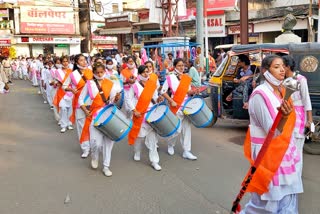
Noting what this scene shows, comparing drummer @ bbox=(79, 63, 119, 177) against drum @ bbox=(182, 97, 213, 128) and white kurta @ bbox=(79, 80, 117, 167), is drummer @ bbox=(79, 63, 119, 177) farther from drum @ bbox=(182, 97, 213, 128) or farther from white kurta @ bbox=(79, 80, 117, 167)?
drum @ bbox=(182, 97, 213, 128)

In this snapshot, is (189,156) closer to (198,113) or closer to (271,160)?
(198,113)

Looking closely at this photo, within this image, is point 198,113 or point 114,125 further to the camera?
point 198,113

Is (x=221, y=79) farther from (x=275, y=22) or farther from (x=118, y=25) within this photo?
(x=118, y=25)

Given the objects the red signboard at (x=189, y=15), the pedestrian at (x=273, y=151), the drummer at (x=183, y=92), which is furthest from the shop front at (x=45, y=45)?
the pedestrian at (x=273, y=151)

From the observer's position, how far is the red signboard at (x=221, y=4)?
65.1 ft

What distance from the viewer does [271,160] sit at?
2.93 meters

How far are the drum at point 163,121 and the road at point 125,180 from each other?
0.57 m

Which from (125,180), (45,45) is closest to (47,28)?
(45,45)

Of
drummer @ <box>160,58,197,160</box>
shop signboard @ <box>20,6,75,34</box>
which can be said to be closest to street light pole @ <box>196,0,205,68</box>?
drummer @ <box>160,58,197,160</box>

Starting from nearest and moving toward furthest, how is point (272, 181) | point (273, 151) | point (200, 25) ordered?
point (273, 151) → point (272, 181) → point (200, 25)

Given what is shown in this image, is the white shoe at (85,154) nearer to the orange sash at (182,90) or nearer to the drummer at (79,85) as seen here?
the drummer at (79,85)

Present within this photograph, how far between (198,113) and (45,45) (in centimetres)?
3370

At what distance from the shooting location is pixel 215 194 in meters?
4.66

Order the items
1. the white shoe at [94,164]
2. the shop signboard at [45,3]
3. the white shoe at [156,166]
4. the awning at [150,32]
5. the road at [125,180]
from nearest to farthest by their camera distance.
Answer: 1. the road at [125,180]
2. the white shoe at [156,166]
3. the white shoe at [94,164]
4. the awning at [150,32]
5. the shop signboard at [45,3]
